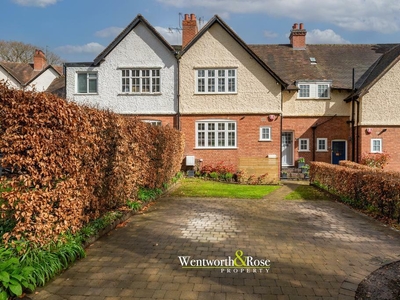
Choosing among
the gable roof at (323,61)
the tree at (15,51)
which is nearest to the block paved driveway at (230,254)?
the gable roof at (323,61)

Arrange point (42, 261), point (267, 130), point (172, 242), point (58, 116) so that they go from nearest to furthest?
1. point (42, 261)
2. point (58, 116)
3. point (172, 242)
4. point (267, 130)

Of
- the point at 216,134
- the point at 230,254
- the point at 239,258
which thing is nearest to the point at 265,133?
the point at 216,134

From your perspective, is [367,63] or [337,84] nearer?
[337,84]

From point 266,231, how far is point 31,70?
3642cm

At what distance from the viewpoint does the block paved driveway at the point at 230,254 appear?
13.0 ft

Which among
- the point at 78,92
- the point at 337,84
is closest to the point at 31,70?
the point at 78,92

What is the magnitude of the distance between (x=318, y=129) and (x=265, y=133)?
17.5 feet

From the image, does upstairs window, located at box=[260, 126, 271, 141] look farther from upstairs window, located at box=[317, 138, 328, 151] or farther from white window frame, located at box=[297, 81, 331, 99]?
upstairs window, located at box=[317, 138, 328, 151]

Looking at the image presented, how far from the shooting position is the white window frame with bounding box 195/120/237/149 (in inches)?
746

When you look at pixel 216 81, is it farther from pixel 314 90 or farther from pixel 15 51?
pixel 15 51

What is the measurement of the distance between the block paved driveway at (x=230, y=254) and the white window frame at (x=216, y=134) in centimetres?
1037

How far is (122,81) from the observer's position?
1944 cm

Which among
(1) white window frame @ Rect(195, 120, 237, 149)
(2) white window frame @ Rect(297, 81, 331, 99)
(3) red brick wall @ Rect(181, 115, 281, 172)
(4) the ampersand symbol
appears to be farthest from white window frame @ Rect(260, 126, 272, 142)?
(4) the ampersand symbol

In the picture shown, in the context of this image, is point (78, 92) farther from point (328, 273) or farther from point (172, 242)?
point (328, 273)
